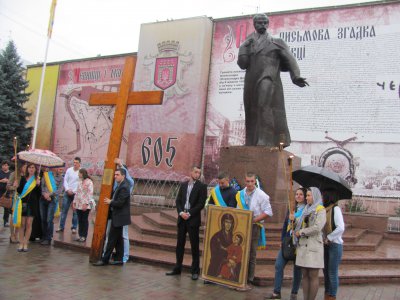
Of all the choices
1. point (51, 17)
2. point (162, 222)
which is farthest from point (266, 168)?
point (51, 17)

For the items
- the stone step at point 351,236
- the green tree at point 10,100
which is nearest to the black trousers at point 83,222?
the stone step at point 351,236

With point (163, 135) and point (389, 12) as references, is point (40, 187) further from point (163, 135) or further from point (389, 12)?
point (389, 12)

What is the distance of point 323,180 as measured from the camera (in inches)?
202

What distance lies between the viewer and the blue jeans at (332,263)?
495 cm

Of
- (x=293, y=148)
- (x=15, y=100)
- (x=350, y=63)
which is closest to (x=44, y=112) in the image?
(x=15, y=100)

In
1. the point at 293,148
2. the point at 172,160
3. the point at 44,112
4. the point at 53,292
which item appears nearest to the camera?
the point at 53,292

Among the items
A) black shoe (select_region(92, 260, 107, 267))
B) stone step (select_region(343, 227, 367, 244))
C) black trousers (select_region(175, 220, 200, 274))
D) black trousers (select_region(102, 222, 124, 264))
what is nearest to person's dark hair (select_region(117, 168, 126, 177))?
black trousers (select_region(102, 222, 124, 264))

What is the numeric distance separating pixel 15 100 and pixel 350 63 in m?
17.1

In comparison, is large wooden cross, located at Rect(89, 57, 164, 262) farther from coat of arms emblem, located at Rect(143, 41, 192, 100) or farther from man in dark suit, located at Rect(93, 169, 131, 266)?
coat of arms emblem, located at Rect(143, 41, 192, 100)

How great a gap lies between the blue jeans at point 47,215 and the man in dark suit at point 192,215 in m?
3.38

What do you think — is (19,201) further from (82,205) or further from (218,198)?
(218,198)

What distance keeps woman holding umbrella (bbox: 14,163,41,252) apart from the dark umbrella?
4.93 m

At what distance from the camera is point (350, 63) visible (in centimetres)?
1695

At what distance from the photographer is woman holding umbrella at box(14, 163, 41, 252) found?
7453 mm
